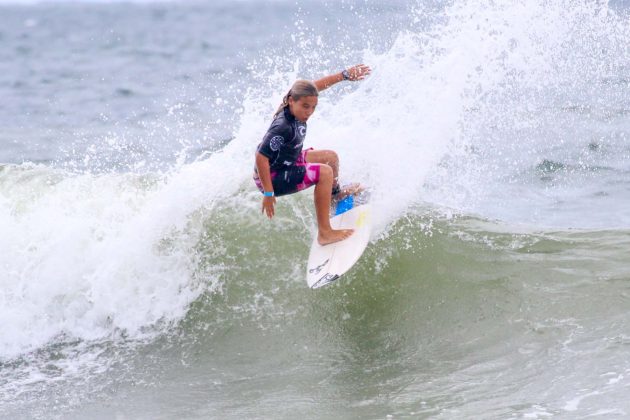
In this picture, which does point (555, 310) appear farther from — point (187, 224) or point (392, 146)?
point (187, 224)

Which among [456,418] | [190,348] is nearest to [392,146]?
[190,348]

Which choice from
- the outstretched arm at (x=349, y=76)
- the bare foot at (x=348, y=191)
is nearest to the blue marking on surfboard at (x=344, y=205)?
the bare foot at (x=348, y=191)

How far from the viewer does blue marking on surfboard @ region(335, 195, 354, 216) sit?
729cm

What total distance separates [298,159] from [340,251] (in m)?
0.81

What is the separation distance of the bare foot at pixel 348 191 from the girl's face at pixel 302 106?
1.13 m

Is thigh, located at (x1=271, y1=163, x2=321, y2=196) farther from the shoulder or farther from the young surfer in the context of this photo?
the shoulder

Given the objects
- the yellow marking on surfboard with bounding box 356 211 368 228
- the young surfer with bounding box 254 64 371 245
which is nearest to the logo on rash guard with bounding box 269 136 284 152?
the young surfer with bounding box 254 64 371 245

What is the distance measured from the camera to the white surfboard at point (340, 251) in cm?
659

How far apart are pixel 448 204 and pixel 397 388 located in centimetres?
385

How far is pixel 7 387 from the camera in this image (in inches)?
256

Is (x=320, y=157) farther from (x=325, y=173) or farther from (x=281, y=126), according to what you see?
(x=281, y=126)

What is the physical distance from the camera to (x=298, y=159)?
6.75m

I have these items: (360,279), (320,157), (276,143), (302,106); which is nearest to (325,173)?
(320,157)

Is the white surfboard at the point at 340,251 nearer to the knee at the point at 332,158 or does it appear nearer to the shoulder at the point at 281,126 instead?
the knee at the point at 332,158
